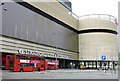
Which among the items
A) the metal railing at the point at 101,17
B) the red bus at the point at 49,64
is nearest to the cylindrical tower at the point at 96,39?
the metal railing at the point at 101,17

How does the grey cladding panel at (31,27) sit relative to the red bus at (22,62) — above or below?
above

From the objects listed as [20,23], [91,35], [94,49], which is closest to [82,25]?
[91,35]

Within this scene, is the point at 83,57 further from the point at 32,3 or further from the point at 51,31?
the point at 32,3

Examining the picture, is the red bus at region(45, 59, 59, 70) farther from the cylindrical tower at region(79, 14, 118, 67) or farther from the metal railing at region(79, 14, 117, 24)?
the metal railing at region(79, 14, 117, 24)

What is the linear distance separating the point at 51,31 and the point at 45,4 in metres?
10.5

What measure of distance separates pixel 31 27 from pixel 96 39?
158ft

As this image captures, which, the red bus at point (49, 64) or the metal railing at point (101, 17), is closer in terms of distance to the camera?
the red bus at point (49, 64)

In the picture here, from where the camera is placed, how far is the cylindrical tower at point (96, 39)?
9331cm

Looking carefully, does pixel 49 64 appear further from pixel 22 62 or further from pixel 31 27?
pixel 22 62

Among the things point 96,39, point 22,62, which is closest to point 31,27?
point 22,62

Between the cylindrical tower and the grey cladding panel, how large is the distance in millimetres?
18210

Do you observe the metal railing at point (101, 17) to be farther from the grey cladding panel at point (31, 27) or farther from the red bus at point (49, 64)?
the red bus at point (49, 64)

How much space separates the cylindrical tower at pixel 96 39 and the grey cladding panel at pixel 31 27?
1821 centimetres

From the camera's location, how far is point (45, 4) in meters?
62.8
